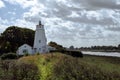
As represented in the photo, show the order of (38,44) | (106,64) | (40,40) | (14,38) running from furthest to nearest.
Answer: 1. (14,38)
2. (38,44)
3. (40,40)
4. (106,64)

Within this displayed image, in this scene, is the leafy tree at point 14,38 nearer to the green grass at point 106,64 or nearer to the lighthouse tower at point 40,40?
the lighthouse tower at point 40,40

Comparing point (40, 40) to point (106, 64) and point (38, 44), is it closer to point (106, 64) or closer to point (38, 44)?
point (38, 44)

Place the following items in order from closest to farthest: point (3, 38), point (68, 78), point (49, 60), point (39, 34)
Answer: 1. point (68, 78)
2. point (49, 60)
3. point (39, 34)
4. point (3, 38)

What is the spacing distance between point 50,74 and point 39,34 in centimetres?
5301

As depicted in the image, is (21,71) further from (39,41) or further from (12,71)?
(39,41)

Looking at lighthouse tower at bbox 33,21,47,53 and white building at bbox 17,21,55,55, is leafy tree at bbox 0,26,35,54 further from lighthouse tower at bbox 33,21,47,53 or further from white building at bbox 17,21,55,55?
lighthouse tower at bbox 33,21,47,53

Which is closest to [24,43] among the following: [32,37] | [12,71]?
[32,37]

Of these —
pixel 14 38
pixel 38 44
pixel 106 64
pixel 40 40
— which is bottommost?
pixel 106 64

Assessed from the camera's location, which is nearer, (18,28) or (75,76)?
(75,76)

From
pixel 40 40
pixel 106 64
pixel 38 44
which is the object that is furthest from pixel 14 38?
pixel 106 64

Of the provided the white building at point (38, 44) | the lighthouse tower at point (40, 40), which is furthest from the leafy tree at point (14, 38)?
the lighthouse tower at point (40, 40)

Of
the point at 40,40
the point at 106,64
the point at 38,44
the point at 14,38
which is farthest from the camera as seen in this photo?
the point at 14,38

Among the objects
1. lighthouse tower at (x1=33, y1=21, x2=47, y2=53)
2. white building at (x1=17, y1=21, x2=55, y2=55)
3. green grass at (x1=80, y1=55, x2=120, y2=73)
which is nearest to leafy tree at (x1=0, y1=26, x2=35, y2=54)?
white building at (x1=17, y1=21, x2=55, y2=55)

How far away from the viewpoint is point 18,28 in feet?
300
